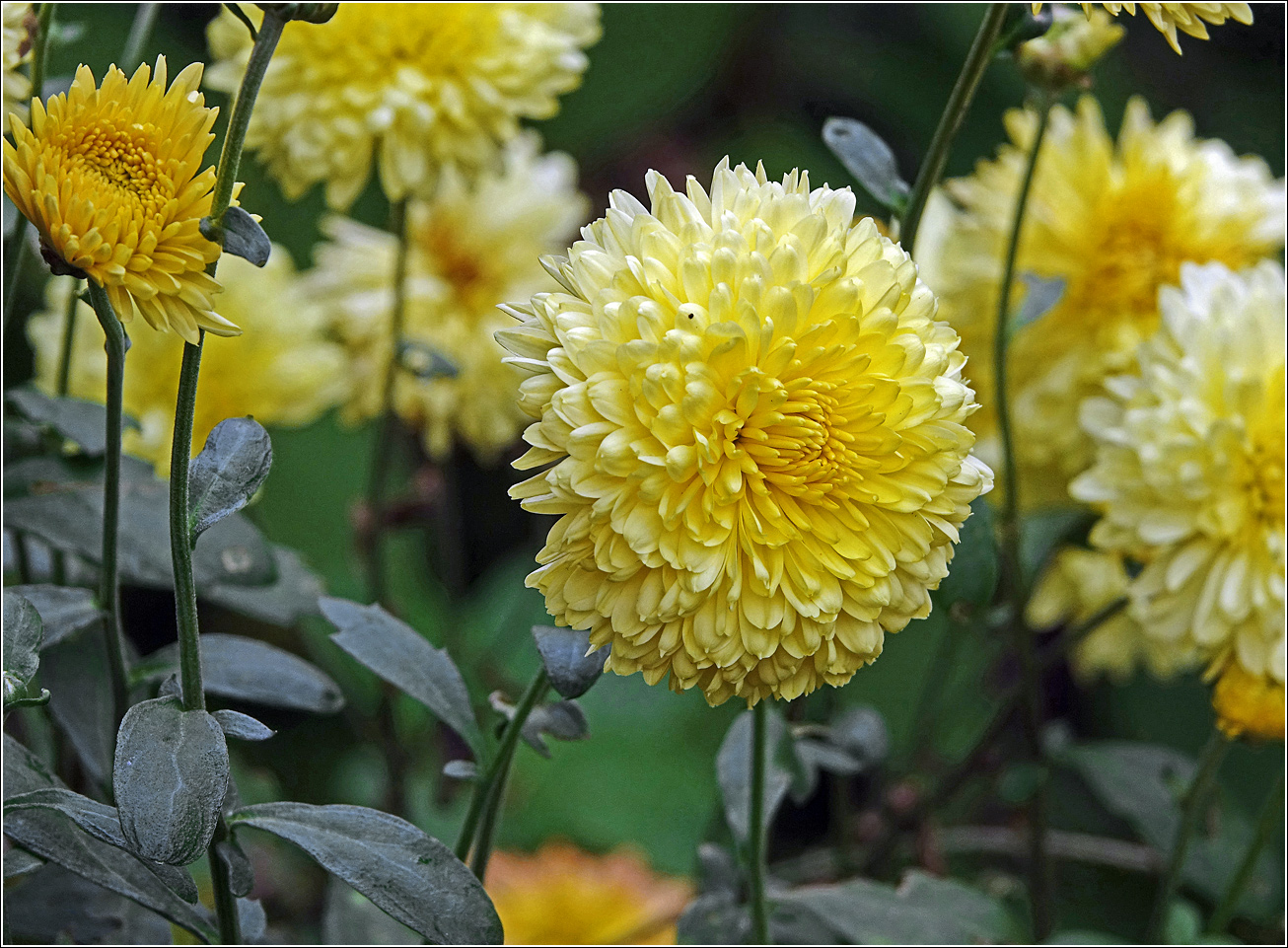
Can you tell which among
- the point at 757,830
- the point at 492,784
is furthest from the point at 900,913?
the point at 492,784

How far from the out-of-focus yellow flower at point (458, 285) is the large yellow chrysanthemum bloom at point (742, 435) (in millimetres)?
480

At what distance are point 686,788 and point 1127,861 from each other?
14.7 inches

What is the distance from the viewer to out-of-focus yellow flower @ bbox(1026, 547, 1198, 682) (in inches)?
31.5

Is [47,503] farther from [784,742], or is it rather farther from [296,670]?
[784,742]

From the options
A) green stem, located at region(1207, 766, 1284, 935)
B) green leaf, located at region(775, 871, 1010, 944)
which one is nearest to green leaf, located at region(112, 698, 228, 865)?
green leaf, located at region(775, 871, 1010, 944)

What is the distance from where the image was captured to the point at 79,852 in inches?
16.0

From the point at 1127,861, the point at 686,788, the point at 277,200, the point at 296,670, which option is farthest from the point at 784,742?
the point at 277,200

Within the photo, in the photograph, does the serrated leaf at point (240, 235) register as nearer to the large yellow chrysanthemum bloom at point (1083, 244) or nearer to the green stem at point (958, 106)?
the green stem at point (958, 106)

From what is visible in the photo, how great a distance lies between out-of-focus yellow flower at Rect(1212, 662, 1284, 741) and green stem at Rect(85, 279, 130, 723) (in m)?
0.52

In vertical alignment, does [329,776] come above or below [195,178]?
below

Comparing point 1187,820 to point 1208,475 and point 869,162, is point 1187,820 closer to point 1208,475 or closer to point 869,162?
point 1208,475

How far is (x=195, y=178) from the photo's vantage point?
1.15 feet

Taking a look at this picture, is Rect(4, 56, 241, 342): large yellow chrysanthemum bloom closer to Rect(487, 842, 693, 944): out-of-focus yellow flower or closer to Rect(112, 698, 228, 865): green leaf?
Rect(112, 698, 228, 865): green leaf

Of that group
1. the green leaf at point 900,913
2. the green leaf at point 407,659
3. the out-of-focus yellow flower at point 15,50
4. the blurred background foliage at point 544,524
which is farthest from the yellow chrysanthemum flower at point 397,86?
the green leaf at point 900,913
